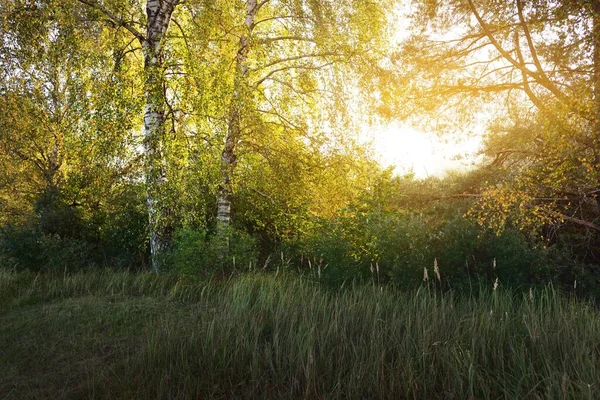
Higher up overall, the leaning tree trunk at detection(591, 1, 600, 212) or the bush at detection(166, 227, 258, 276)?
the leaning tree trunk at detection(591, 1, 600, 212)

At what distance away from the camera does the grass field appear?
11.6 ft

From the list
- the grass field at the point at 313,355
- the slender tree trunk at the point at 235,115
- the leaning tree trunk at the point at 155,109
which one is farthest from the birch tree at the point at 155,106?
the grass field at the point at 313,355

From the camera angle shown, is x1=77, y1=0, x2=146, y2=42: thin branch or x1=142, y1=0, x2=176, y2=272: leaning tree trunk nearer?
x1=142, y1=0, x2=176, y2=272: leaning tree trunk

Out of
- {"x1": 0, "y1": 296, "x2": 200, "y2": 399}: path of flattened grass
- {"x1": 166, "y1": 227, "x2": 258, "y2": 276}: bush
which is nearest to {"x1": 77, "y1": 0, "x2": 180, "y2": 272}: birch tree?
{"x1": 166, "y1": 227, "x2": 258, "y2": 276}: bush

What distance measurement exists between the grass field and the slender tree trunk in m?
4.19

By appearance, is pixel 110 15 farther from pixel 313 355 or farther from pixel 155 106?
pixel 313 355

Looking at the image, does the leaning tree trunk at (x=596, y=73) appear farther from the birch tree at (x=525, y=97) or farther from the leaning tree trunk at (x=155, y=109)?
the leaning tree trunk at (x=155, y=109)

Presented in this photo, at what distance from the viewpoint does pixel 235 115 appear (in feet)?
31.6

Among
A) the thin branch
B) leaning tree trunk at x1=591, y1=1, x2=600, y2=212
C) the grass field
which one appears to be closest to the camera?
the grass field

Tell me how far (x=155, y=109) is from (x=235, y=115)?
5.93ft

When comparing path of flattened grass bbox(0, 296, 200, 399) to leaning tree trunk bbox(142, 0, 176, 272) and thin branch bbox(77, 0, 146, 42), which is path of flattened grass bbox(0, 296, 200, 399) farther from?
thin branch bbox(77, 0, 146, 42)

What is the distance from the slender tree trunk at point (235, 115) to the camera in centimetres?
891

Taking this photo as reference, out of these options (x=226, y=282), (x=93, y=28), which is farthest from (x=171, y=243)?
(x=93, y=28)

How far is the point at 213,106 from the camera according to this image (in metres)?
8.24
